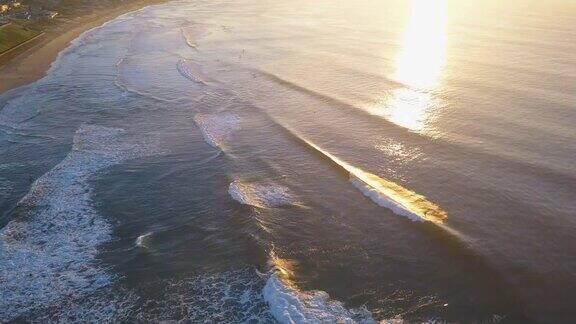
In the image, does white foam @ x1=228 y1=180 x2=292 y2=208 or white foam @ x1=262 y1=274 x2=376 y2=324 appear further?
white foam @ x1=228 y1=180 x2=292 y2=208

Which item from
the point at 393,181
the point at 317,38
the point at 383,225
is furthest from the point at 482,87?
the point at 317,38

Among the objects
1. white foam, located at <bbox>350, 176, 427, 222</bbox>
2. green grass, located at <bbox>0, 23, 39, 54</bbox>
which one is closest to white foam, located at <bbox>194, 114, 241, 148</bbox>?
white foam, located at <bbox>350, 176, 427, 222</bbox>

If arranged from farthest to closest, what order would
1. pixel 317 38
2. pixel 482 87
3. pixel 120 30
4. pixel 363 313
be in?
pixel 120 30, pixel 317 38, pixel 482 87, pixel 363 313

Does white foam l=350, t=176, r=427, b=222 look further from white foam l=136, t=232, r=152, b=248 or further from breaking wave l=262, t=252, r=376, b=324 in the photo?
white foam l=136, t=232, r=152, b=248

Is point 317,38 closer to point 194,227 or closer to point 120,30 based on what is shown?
point 120,30

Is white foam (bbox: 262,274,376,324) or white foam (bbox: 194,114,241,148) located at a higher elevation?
white foam (bbox: 194,114,241,148)

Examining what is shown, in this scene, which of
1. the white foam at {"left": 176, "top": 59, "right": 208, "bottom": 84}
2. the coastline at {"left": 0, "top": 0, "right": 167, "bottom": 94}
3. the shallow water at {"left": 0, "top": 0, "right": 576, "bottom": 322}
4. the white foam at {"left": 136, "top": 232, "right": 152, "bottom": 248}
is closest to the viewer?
the shallow water at {"left": 0, "top": 0, "right": 576, "bottom": 322}

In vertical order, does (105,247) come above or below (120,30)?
below

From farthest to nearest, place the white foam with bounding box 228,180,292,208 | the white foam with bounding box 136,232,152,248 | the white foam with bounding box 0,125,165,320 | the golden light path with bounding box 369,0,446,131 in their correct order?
1. the golden light path with bounding box 369,0,446,131
2. the white foam with bounding box 228,180,292,208
3. the white foam with bounding box 136,232,152,248
4. the white foam with bounding box 0,125,165,320
